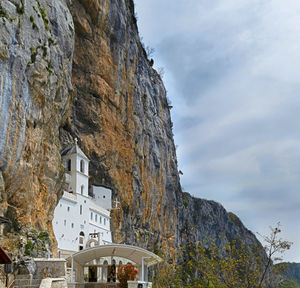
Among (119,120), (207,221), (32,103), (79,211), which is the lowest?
(79,211)

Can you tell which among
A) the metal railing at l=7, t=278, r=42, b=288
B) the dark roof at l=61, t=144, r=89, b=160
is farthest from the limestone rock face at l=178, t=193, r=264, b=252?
the metal railing at l=7, t=278, r=42, b=288

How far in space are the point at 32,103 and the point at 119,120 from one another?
1048 inches

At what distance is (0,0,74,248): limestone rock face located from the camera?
27.3 metres

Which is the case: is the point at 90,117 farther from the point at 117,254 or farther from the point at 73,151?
the point at 117,254

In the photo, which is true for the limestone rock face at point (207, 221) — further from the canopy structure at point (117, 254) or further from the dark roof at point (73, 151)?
the canopy structure at point (117, 254)

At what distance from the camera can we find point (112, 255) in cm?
2742

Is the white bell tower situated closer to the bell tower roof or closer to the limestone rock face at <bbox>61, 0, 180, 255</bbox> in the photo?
the bell tower roof

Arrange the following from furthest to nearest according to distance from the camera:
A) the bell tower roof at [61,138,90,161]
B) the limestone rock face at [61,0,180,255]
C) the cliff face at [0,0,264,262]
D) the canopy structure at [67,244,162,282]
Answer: the limestone rock face at [61,0,180,255], the bell tower roof at [61,138,90,161], the cliff face at [0,0,264,262], the canopy structure at [67,244,162,282]

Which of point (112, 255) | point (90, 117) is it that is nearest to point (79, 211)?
point (90, 117)

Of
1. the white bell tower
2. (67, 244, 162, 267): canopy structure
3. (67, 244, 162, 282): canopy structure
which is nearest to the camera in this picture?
(67, 244, 162, 267): canopy structure

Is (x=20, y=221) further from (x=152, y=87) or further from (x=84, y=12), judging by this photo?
(x=152, y=87)

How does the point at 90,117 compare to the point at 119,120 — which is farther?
the point at 119,120

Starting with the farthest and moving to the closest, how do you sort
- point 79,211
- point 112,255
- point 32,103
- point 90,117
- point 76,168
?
1. point 90,117
2. point 76,168
3. point 79,211
4. point 32,103
5. point 112,255

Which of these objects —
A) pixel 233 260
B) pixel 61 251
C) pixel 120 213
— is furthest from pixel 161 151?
pixel 233 260
